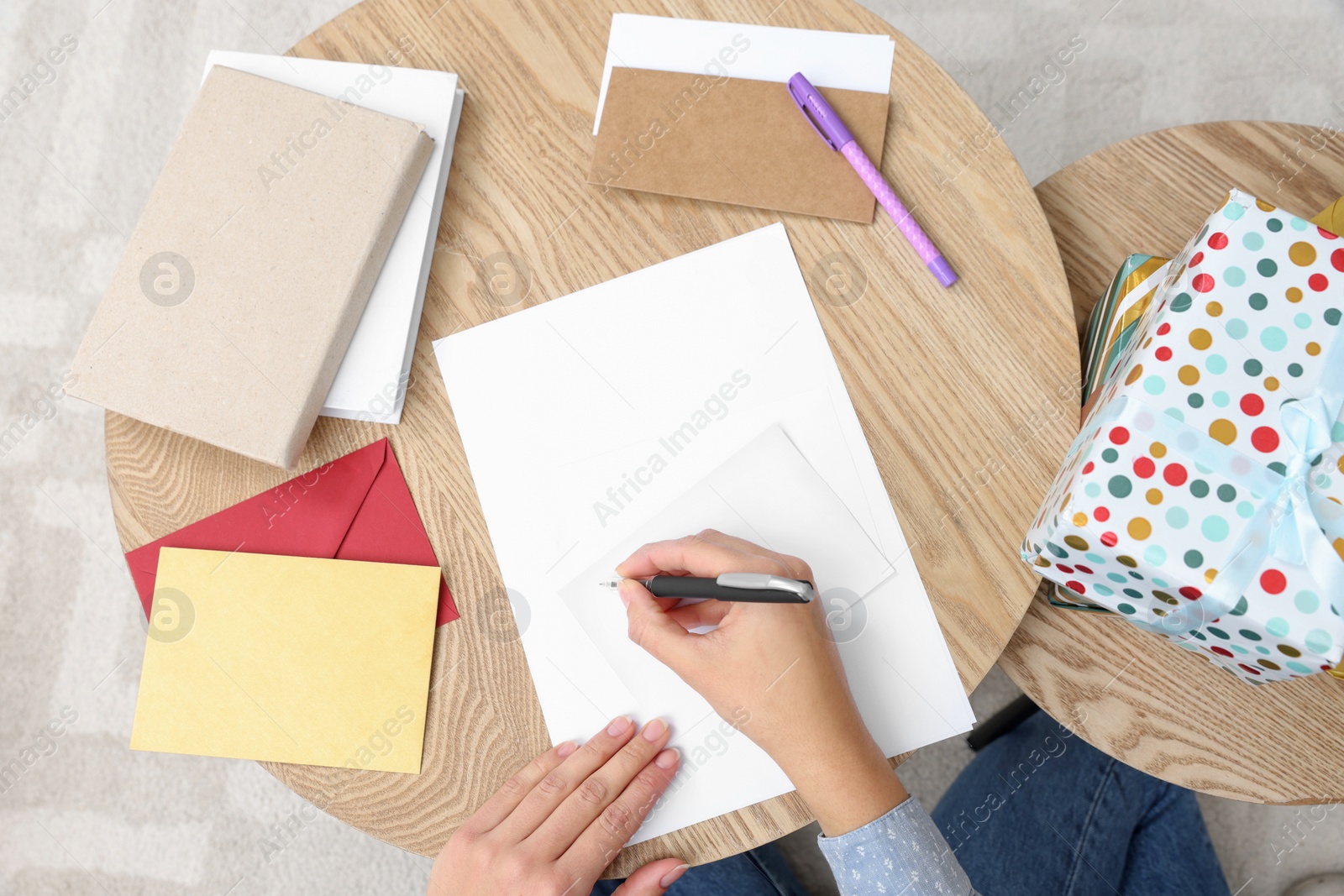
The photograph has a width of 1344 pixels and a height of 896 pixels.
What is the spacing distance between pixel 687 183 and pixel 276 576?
0.51 metres

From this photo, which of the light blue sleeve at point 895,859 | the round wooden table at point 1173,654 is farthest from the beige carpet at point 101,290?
the light blue sleeve at point 895,859

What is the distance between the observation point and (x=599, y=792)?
681 mm

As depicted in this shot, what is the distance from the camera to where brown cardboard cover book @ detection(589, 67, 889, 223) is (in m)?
0.72

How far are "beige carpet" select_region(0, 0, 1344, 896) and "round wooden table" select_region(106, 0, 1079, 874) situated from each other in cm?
71

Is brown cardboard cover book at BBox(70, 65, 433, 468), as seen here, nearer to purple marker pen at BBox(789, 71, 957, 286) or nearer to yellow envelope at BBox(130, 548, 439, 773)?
yellow envelope at BBox(130, 548, 439, 773)

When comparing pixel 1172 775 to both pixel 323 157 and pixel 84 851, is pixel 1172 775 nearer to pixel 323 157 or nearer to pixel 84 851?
pixel 323 157

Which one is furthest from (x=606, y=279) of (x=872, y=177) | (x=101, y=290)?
(x=101, y=290)

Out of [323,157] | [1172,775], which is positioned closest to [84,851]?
[323,157]

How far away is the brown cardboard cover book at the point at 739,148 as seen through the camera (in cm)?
72

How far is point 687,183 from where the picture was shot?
73 cm

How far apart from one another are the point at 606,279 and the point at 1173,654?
0.64m

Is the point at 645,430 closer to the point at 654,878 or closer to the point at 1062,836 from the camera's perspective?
the point at 654,878

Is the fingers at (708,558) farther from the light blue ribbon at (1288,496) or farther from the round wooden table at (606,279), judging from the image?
the light blue ribbon at (1288,496)

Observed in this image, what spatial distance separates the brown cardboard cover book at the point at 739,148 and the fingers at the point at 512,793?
0.51 metres
